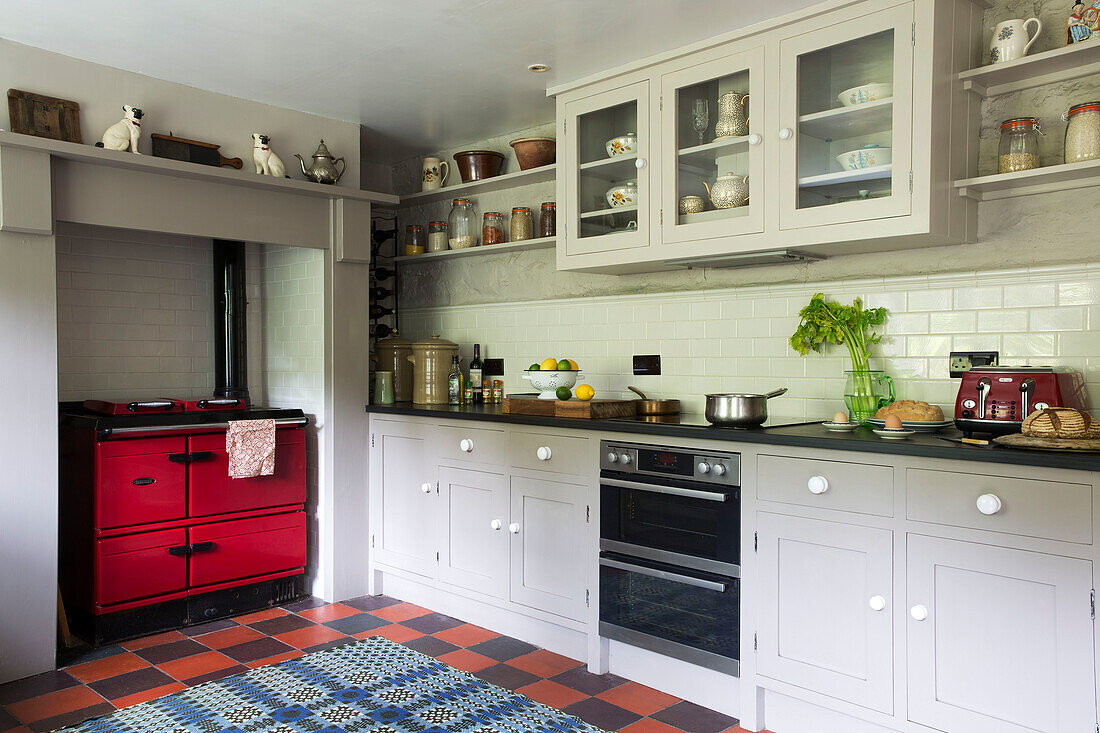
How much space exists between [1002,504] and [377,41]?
9.37 feet

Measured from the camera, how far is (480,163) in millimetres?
4617

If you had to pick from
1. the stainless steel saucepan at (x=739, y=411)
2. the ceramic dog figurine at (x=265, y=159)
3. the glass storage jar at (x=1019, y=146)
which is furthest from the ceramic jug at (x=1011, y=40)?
the ceramic dog figurine at (x=265, y=159)

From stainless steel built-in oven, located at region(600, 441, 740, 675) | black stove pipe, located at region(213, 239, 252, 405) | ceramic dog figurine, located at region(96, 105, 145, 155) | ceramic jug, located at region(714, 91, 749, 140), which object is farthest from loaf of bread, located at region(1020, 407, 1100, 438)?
black stove pipe, located at region(213, 239, 252, 405)

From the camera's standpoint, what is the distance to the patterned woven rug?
9.25 ft

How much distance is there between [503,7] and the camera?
313 cm

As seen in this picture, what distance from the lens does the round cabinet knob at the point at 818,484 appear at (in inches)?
106

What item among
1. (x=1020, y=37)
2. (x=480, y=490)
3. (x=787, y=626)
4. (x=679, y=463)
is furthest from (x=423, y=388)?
(x=1020, y=37)

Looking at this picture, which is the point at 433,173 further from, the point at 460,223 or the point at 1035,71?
the point at 1035,71

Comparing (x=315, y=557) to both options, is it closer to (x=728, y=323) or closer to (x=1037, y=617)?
(x=728, y=323)

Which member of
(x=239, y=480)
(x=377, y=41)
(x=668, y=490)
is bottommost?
(x=239, y=480)

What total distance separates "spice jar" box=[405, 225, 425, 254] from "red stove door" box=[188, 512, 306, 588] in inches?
66.7

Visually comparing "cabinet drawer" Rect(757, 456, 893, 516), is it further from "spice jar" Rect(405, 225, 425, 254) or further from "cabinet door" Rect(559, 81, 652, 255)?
"spice jar" Rect(405, 225, 425, 254)

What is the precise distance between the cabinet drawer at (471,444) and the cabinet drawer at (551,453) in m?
0.08

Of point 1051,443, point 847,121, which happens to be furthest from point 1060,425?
point 847,121
